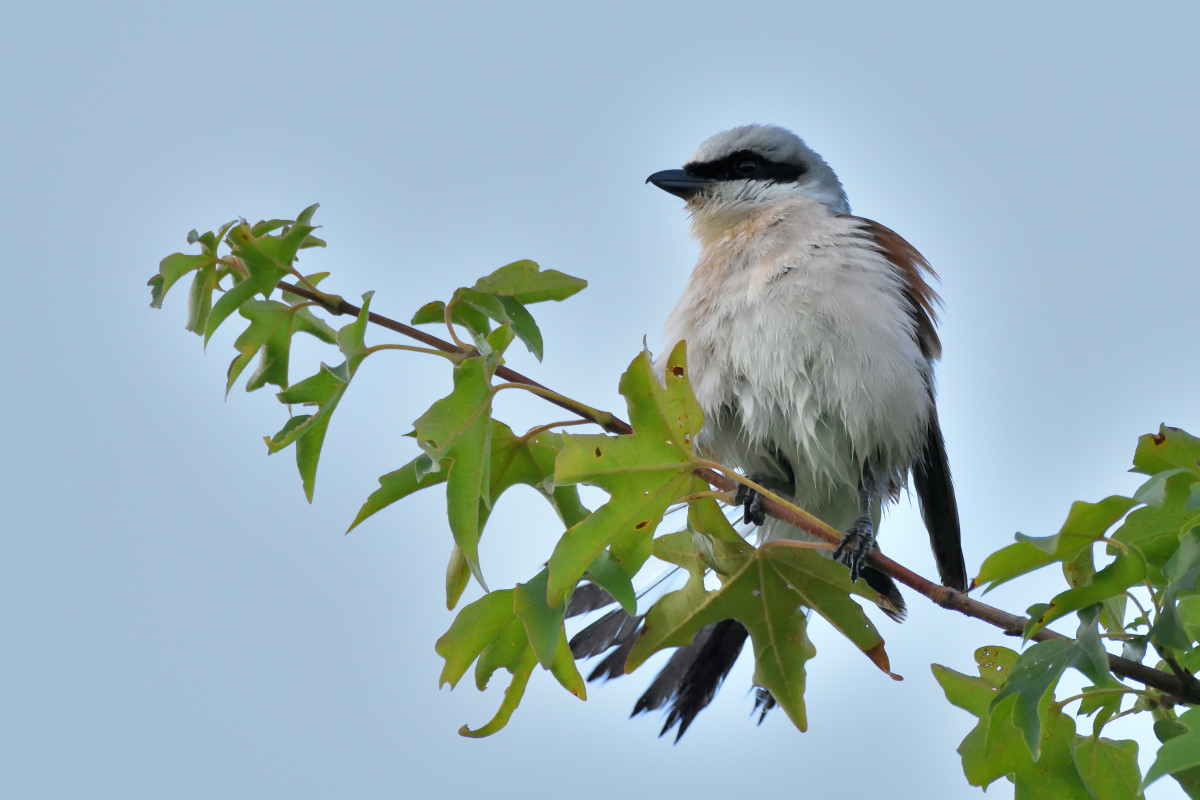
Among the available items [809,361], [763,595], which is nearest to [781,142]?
[809,361]

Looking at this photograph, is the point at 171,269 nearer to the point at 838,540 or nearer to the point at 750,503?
the point at 838,540

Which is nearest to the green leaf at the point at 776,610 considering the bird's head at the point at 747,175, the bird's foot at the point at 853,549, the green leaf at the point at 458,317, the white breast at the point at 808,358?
the green leaf at the point at 458,317

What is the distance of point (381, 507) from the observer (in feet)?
5.78

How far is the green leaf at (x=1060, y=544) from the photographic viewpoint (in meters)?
1.34

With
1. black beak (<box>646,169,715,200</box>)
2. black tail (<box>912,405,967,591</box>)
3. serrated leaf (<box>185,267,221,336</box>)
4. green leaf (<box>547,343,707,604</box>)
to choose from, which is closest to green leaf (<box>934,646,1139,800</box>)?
green leaf (<box>547,343,707,604</box>)

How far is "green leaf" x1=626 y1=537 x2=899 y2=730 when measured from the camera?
1.84m

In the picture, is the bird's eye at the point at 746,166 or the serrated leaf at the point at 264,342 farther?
the bird's eye at the point at 746,166

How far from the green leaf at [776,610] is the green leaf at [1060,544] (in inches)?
17.0

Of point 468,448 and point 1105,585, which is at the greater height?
point 468,448

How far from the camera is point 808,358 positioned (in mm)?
3074

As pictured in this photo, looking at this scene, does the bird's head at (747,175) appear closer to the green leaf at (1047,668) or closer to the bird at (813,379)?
the bird at (813,379)

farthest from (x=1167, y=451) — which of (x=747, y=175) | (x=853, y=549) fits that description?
(x=747, y=175)

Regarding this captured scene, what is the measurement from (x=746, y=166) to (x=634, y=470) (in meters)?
2.58

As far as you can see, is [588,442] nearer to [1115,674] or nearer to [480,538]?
[480,538]
